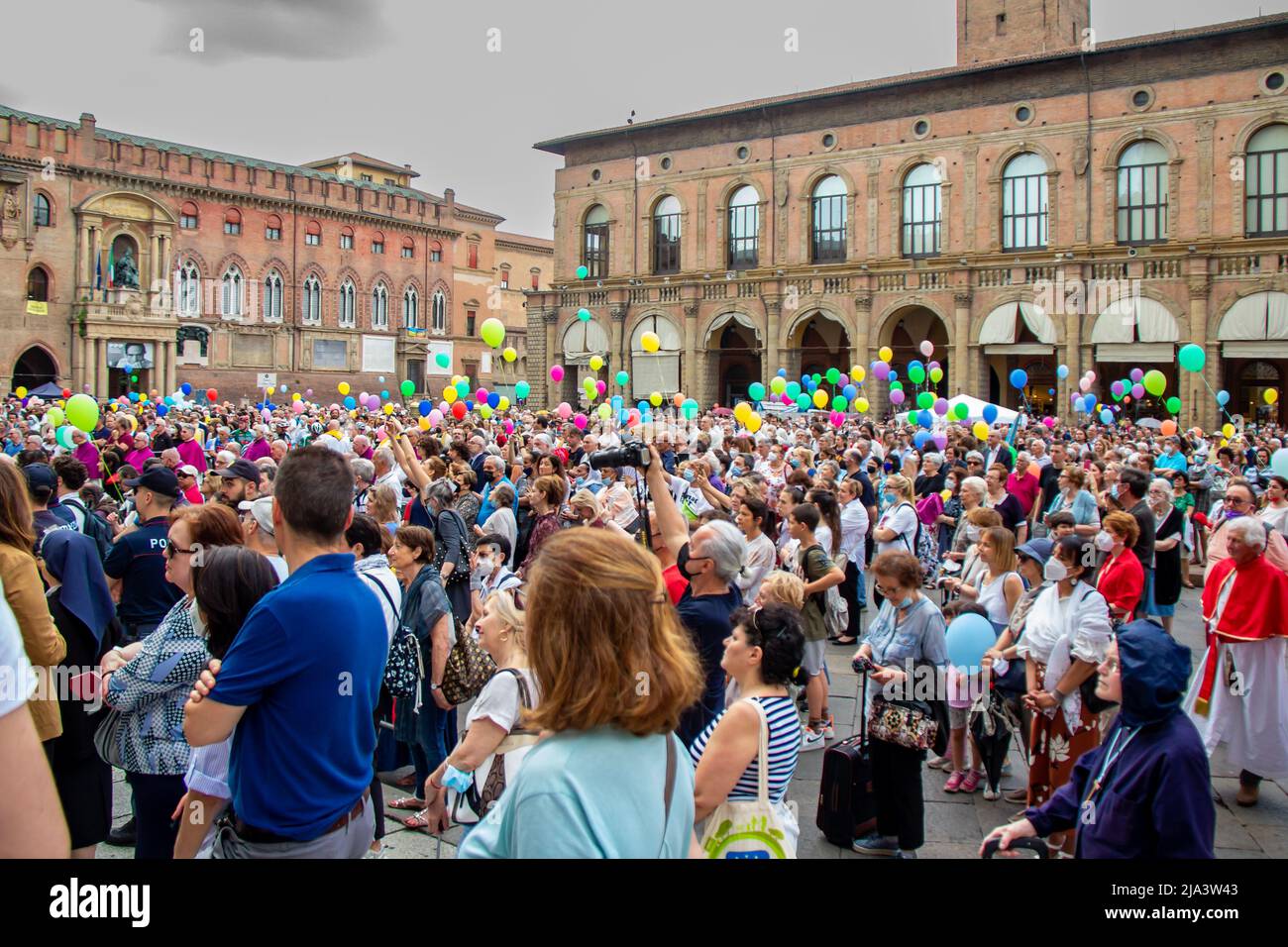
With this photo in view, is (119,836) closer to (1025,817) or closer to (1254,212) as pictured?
(1025,817)

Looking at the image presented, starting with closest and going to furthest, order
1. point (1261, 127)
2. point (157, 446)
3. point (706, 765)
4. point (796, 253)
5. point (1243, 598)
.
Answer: point (706, 765) → point (1243, 598) → point (157, 446) → point (1261, 127) → point (796, 253)

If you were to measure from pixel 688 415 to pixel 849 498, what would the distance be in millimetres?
12240

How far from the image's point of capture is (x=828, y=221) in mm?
38469

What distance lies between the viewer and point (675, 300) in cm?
4150

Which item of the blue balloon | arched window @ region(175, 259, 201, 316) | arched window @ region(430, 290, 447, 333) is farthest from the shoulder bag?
arched window @ region(430, 290, 447, 333)

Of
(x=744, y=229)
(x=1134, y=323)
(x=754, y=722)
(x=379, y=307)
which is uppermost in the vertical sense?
(x=744, y=229)

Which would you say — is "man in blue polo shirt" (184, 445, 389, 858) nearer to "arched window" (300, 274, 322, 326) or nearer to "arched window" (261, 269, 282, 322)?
"arched window" (261, 269, 282, 322)

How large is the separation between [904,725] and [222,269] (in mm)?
52276

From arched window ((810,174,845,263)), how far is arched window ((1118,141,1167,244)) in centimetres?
964

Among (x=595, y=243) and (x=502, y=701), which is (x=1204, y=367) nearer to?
(x=595, y=243)

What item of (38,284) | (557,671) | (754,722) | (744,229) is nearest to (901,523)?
(754,722)

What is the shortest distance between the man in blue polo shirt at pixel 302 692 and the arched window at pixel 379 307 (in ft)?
189

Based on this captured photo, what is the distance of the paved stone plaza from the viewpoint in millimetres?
5332
